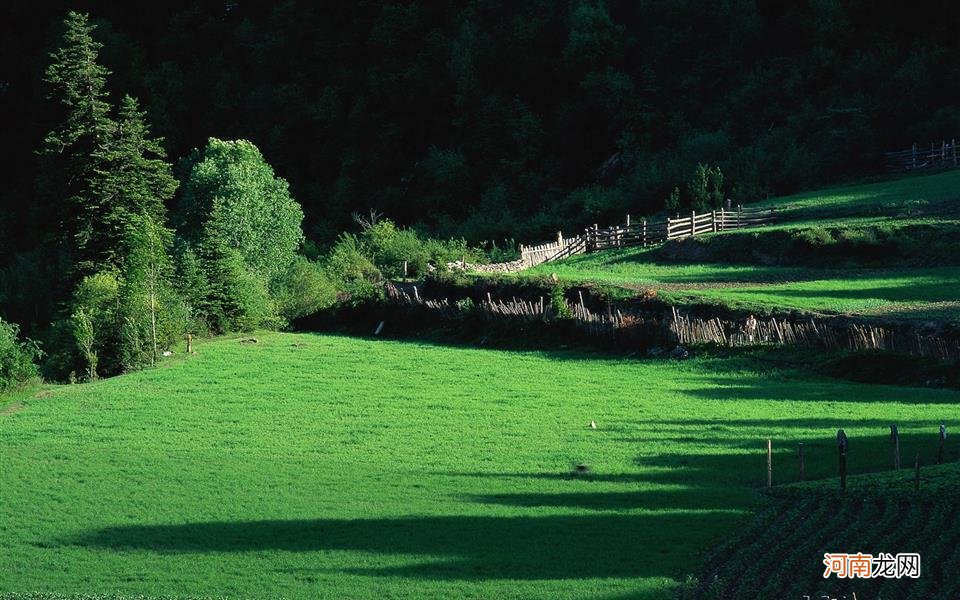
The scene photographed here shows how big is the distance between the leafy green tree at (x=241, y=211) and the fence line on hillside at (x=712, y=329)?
14.6 m

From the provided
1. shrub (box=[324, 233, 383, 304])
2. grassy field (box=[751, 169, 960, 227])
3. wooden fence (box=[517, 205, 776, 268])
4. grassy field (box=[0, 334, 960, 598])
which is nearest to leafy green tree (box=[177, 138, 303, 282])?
shrub (box=[324, 233, 383, 304])

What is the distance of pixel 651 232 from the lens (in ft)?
239

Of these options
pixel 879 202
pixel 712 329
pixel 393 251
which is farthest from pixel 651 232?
pixel 712 329

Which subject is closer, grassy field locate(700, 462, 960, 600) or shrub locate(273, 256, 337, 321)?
grassy field locate(700, 462, 960, 600)

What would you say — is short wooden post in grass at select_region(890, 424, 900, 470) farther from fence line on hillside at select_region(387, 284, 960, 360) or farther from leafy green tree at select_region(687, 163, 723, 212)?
leafy green tree at select_region(687, 163, 723, 212)

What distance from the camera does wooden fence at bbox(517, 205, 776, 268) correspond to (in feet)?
235

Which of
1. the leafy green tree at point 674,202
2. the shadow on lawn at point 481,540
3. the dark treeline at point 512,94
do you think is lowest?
the shadow on lawn at point 481,540

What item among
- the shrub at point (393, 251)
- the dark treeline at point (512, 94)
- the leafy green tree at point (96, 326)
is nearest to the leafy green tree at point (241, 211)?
the shrub at point (393, 251)

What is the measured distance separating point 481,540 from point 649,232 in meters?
47.5

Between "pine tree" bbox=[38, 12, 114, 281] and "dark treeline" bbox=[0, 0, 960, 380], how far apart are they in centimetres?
23

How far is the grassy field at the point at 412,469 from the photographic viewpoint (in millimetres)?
25720

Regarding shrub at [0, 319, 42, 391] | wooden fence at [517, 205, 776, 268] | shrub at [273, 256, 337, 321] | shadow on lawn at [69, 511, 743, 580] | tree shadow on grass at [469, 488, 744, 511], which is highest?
wooden fence at [517, 205, 776, 268]

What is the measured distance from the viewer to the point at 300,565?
85.4 feet

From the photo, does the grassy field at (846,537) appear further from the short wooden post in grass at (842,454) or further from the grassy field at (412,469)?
the grassy field at (412,469)
